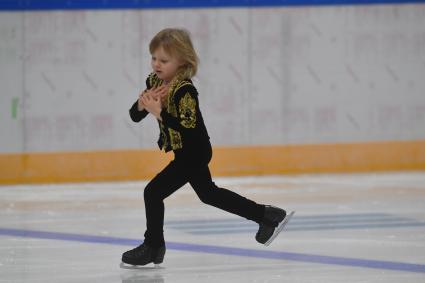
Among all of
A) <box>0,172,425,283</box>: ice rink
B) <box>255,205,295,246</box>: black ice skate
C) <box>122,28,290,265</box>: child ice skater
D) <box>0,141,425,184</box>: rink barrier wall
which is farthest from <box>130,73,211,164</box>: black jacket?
<box>0,141,425,184</box>: rink barrier wall

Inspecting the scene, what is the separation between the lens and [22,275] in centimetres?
499

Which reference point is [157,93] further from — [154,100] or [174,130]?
[174,130]

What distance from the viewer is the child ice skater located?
4.96 meters

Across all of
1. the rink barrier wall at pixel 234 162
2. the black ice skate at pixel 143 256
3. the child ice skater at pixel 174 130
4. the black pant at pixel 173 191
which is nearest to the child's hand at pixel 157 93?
the child ice skater at pixel 174 130

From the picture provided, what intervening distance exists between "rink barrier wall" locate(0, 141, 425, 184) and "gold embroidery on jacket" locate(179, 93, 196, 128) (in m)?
6.05

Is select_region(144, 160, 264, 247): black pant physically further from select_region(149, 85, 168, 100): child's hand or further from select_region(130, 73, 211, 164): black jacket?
select_region(149, 85, 168, 100): child's hand

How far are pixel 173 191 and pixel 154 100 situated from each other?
0.52 m

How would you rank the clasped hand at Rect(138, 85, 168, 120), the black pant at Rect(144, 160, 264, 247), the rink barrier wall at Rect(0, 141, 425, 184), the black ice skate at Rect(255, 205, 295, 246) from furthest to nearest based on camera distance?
the rink barrier wall at Rect(0, 141, 425, 184) → the black ice skate at Rect(255, 205, 295, 246) → the black pant at Rect(144, 160, 264, 247) → the clasped hand at Rect(138, 85, 168, 120)

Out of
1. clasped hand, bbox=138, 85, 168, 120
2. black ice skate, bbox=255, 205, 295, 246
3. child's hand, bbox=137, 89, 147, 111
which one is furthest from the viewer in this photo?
black ice skate, bbox=255, 205, 295, 246

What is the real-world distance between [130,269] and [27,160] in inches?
229

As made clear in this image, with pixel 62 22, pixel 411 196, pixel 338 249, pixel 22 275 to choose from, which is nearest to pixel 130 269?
pixel 22 275

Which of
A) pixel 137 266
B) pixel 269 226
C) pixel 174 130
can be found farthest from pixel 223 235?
pixel 174 130

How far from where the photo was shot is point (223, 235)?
260 inches

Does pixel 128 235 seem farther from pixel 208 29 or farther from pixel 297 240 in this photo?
pixel 208 29
